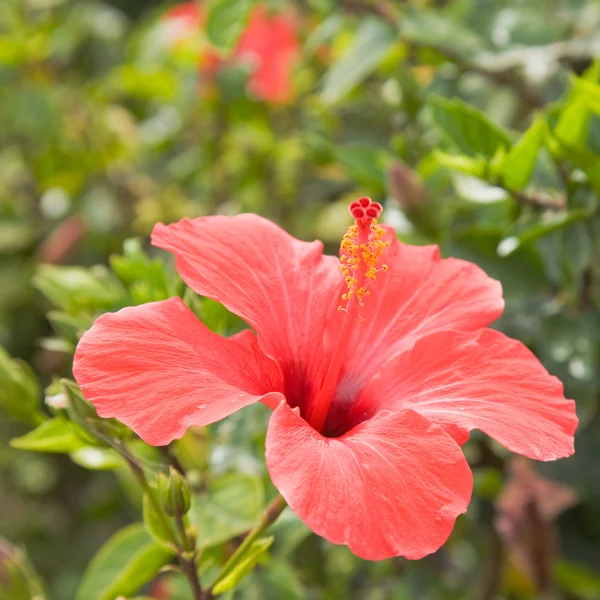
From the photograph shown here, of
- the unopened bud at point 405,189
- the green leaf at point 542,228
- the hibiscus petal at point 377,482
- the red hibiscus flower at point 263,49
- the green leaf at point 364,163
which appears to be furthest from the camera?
the red hibiscus flower at point 263,49

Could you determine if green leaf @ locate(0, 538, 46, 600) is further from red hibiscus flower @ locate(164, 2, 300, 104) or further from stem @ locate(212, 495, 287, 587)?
red hibiscus flower @ locate(164, 2, 300, 104)

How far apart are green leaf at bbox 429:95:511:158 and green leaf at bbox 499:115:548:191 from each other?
5 cm

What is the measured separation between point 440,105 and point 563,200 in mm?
216

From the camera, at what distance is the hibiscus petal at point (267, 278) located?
829 millimetres

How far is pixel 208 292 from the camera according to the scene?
2.67 feet

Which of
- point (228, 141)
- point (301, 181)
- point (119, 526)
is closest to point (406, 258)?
point (228, 141)

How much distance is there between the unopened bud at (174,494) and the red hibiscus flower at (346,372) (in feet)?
0.34

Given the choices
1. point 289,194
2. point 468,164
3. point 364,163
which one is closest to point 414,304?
point 468,164

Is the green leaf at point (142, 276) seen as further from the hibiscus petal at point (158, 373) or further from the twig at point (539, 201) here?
the twig at point (539, 201)

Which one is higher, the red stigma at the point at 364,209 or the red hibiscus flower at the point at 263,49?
the red stigma at the point at 364,209

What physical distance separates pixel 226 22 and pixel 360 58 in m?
0.22

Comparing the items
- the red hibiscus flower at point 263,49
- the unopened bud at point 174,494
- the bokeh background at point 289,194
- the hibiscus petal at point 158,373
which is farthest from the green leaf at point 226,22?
the unopened bud at point 174,494

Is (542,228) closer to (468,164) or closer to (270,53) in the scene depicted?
(468,164)

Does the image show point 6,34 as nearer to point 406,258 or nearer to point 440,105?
point 440,105
